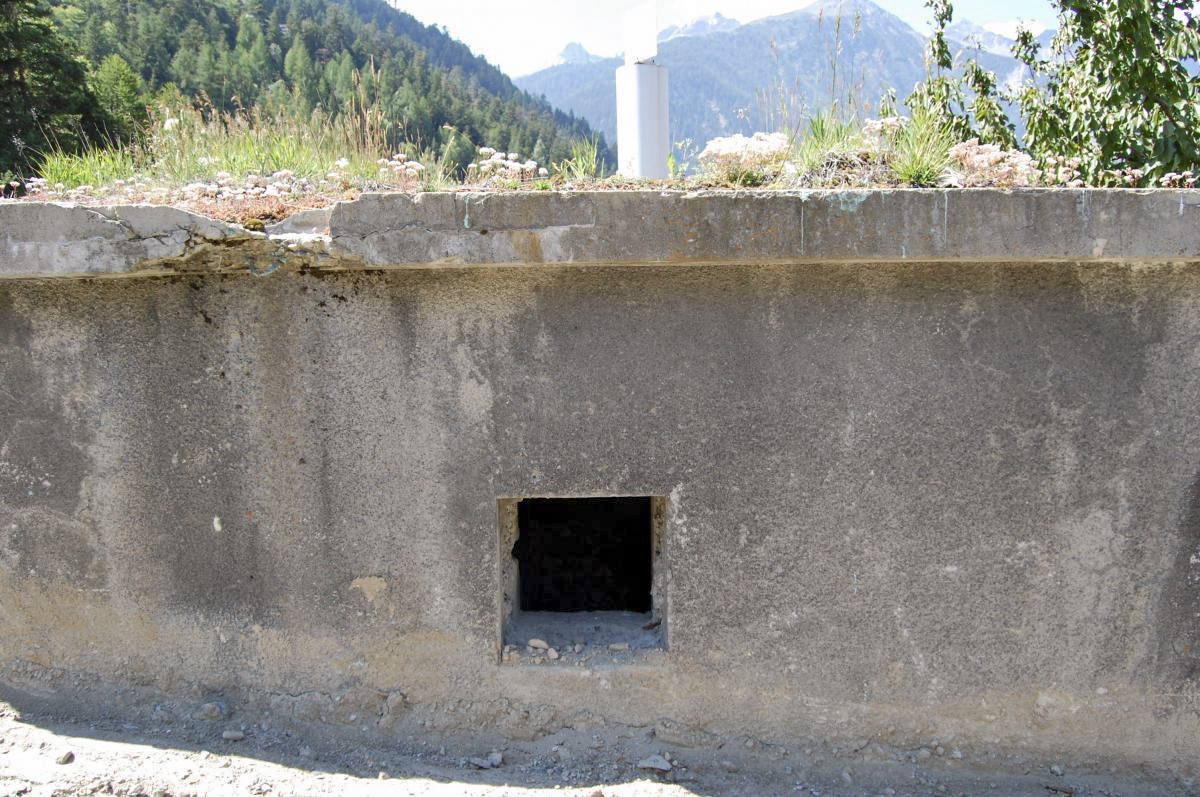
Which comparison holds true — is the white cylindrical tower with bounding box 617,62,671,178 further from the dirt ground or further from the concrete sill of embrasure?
the dirt ground

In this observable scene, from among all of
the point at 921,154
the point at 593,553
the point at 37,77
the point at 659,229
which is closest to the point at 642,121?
the point at 921,154

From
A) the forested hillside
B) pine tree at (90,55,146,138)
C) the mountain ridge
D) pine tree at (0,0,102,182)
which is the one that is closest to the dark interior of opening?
the mountain ridge

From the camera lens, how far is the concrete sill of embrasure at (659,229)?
2289 mm

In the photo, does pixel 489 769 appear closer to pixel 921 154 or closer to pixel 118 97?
pixel 921 154

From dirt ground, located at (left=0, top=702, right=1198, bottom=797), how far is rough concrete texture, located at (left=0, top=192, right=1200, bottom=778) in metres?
0.08

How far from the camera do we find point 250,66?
109ft

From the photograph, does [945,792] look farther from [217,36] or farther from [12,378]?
[217,36]

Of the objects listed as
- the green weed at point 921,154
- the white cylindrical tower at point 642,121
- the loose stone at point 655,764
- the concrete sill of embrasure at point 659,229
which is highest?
the white cylindrical tower at point 642,121

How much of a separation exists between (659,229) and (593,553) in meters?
3.90

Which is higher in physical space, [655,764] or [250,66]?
[250,66]

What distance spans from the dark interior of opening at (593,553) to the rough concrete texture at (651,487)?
9.65ft

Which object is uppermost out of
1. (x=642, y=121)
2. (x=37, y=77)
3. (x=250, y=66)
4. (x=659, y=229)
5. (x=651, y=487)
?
(x=250, y=66)

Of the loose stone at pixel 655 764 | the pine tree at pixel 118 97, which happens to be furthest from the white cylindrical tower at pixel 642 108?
the pine tree at pixel 118 97

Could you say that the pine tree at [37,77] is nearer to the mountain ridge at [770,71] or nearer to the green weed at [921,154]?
the mountain ridge at [770,71]
